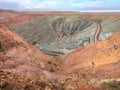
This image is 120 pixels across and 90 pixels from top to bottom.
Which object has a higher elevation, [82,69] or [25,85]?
[25,85]

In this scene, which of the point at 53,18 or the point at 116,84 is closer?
the point at 116,84

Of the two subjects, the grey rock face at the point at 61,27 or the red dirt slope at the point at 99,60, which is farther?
the grey rock face at the point at 61,27

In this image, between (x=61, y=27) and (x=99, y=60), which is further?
(x=61, y=27)

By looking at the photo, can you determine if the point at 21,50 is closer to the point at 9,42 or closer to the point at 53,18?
the point at 9,42

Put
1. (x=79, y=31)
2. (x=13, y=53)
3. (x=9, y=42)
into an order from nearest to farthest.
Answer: (x=13, y=53) < (x=9, y=42) < (x=79, y=31)

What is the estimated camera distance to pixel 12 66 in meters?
29.2

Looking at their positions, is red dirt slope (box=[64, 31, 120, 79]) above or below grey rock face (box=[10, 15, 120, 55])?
below

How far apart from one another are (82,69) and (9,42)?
8.52m

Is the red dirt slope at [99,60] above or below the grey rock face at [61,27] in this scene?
below

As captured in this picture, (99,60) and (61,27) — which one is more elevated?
(61,27)

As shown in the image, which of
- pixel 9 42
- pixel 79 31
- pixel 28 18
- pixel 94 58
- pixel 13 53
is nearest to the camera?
pixel 13 53

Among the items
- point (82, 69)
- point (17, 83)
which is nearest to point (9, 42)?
point (82, 69)

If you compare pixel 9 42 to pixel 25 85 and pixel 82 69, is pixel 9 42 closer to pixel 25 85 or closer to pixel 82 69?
pixel 82 69

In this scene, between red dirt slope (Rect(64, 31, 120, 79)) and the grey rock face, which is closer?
red dirt slope (Rect(64, 31, 120, 79))
